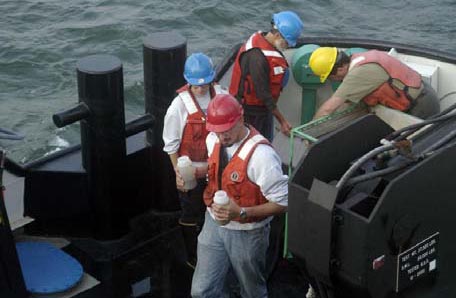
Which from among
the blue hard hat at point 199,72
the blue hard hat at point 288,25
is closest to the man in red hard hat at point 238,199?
the blue hard hat at point 199,72

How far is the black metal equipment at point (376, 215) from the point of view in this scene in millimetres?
3334

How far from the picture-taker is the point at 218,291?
15.8ft

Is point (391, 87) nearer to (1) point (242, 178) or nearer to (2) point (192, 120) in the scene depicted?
(2) point (192, 120)

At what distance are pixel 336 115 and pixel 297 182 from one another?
4.67 ft

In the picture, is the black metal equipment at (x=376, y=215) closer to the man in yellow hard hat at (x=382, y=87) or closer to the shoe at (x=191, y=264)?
the man in yellow hard hat at (x=382, y=87)

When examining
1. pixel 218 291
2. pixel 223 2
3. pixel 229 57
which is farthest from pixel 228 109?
pixel 223 2

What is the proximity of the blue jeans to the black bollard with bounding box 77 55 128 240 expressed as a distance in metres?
1.30

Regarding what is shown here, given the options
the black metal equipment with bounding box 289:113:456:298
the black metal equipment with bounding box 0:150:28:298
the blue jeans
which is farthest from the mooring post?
the black metal equipment with bounding box 289:113:456:298

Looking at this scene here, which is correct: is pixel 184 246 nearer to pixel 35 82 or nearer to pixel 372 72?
pixel 372 72

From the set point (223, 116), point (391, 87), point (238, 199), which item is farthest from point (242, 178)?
point (391, 87)

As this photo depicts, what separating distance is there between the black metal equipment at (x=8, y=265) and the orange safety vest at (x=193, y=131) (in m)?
1.25

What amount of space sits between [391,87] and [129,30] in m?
9.29

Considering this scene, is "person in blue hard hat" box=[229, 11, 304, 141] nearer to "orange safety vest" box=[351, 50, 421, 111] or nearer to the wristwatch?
"orange safety vest" box=[351, 50, 421, 111]

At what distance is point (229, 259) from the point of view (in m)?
4.77
